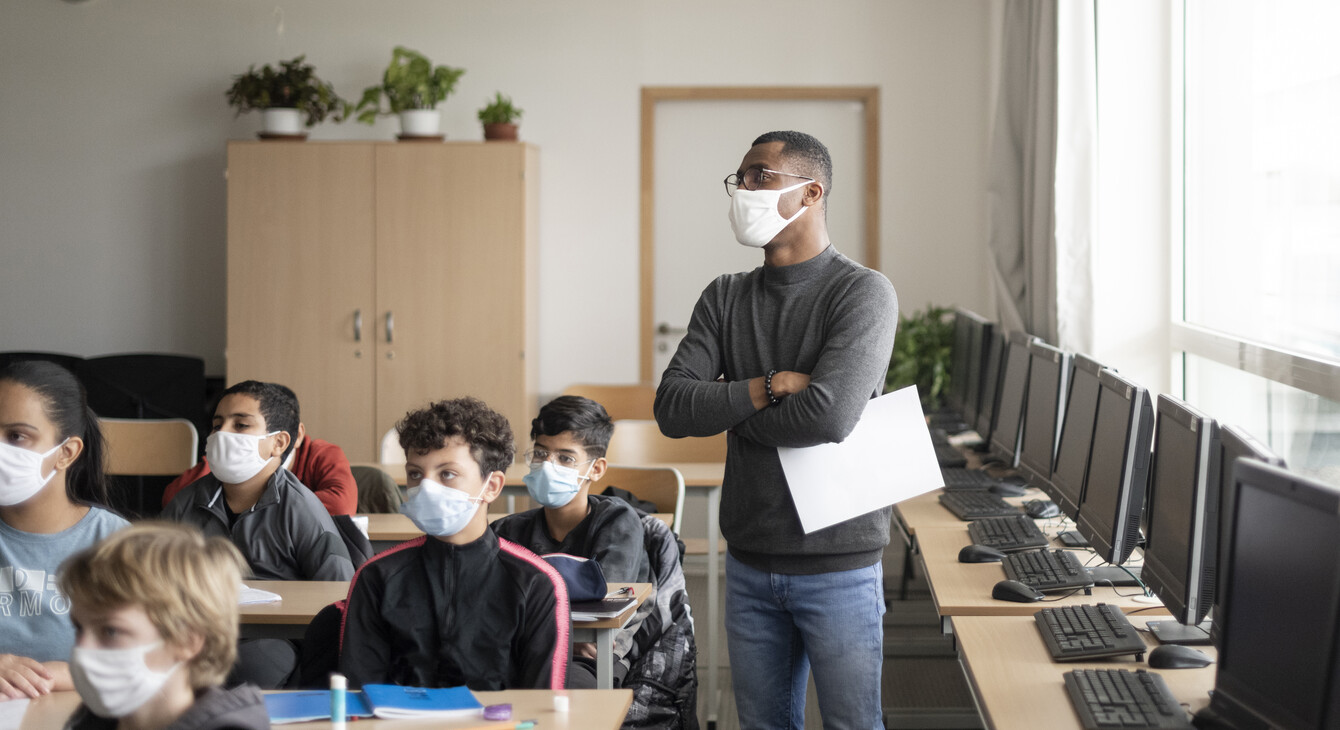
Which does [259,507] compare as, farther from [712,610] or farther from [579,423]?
[712,610]

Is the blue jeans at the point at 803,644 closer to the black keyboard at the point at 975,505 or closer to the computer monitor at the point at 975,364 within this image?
the black keyboard at the point at 975,505

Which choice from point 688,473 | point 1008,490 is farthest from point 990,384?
point 688,473

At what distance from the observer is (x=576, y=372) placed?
5.88 meters

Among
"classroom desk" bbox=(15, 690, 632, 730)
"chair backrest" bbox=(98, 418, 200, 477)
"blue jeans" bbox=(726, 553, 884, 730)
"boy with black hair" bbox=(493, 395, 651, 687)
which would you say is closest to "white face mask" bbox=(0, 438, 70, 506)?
"classroom desk" bbox=(15, 690, 632, 730)

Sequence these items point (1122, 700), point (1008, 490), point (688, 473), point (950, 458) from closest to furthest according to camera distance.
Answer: point (1122, 700) → point (1008, 490) → point (950, 458) → point (688, 473)

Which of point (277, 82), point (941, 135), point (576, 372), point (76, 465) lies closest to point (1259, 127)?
point (941, 135)

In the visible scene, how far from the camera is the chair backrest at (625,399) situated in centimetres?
508

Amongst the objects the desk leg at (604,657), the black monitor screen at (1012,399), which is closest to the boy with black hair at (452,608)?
the desk leg at (604,657)

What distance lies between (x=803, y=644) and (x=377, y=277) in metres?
3.78

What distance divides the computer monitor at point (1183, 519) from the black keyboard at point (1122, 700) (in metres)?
0.16

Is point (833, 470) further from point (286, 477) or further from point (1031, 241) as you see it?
point (1031, 241)

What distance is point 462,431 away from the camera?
2.06 metres

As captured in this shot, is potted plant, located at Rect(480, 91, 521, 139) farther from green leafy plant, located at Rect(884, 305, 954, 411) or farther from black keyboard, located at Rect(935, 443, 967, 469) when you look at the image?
black keyboard, located at Rect(935, 443, 967, 469)

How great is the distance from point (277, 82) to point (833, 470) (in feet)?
14.1
